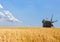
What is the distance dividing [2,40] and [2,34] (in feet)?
1.63

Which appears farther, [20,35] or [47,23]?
[47,23]

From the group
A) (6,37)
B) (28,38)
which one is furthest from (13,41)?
(28,38)

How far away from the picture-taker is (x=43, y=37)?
720 cm

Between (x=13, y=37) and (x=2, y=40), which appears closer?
(x=2, y=40)

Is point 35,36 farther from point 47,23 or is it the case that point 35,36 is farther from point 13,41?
point 47,23

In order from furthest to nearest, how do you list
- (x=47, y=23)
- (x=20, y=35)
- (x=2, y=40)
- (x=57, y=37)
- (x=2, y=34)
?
(x=47, y=23) < (x=57, y=37) < (x=20, y=35) < (x=2, y=34) < (x=2, y=40)

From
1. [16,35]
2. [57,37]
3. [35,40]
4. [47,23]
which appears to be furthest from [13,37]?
[47,23]

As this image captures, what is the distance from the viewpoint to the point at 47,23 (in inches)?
1267

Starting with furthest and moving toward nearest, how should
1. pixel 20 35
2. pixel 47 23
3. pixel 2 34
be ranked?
pixel 47 23 → pixel 20 35 → pixel 2 34

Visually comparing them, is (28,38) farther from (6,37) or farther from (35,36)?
(6,37)

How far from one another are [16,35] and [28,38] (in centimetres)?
49

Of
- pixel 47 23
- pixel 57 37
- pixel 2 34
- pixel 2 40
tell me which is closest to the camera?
pixel 2 40

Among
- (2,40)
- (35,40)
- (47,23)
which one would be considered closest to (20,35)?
(35,40)

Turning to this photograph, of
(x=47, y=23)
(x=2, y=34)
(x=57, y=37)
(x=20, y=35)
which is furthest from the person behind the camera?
(x=47, y=23)
